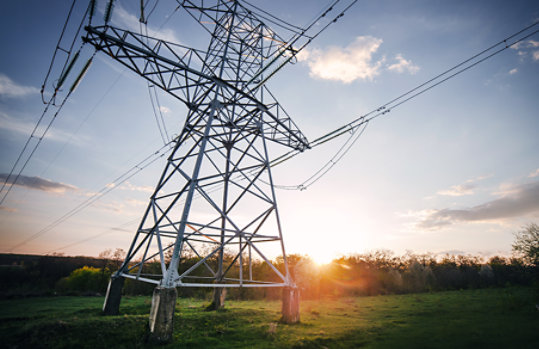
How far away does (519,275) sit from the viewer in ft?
148

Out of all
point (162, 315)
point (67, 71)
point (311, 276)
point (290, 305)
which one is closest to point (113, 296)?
point (162, 315)

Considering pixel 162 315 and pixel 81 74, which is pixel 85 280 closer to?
pixel 81 74

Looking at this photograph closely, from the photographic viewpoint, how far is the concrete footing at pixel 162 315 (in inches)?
183

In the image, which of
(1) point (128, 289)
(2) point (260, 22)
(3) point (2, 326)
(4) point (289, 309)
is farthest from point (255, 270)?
(2) point (260, 22)

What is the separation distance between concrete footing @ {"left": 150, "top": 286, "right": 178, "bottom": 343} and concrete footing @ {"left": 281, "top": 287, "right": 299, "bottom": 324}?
4.56 m

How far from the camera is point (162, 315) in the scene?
468 cm

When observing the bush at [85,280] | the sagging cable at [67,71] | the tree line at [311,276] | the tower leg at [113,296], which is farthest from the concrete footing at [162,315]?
the bush at [85,280]

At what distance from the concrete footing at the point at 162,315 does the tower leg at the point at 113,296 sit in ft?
12.6

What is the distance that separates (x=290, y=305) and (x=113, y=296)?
21.9 feet

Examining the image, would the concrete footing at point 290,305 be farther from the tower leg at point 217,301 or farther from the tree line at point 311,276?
the tree line at point 311,276

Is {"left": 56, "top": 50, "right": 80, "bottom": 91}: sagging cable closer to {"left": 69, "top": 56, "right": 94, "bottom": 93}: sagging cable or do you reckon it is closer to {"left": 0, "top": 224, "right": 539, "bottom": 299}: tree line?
{"left": 69, "top": 56, "right": 94, "bottom": 93}: sagging cable

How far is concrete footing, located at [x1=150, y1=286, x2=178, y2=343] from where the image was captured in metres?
4.64

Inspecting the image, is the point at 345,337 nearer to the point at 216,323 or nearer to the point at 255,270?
the point at 216,323

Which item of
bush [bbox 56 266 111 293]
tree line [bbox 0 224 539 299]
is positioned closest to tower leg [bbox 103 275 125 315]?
tree line [bbox 0 224 539 299]
